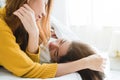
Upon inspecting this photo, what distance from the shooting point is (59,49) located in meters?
1.24

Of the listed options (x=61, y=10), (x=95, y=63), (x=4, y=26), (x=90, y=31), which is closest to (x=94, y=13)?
(x=90, y=31)

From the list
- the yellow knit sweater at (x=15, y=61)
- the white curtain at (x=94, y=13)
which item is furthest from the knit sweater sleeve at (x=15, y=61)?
the white curtain at (x=94, y=13)

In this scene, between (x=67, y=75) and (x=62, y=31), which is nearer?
(x=67, y=75)

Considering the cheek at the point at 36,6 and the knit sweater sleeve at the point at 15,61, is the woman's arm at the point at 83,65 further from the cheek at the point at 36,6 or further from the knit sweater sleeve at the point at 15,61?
the cheek at the point at 36,6

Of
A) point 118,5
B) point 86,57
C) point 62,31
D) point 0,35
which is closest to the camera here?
point 0,35

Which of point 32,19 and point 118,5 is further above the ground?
point 32,19

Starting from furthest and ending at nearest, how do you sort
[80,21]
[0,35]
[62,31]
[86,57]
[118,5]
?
[80,21] < [118,5] < [62,31] < [86,57] < [0,35]

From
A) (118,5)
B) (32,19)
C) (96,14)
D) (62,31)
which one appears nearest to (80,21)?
(96,14)

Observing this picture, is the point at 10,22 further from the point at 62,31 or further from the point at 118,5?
the point at 118,5

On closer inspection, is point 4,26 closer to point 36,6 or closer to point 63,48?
point 36,6

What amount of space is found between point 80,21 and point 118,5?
35 centimetres

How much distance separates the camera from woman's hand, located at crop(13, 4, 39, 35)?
1.09m

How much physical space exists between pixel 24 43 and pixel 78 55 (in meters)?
0.27

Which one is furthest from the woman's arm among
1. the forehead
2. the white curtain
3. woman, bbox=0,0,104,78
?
the white curtain
